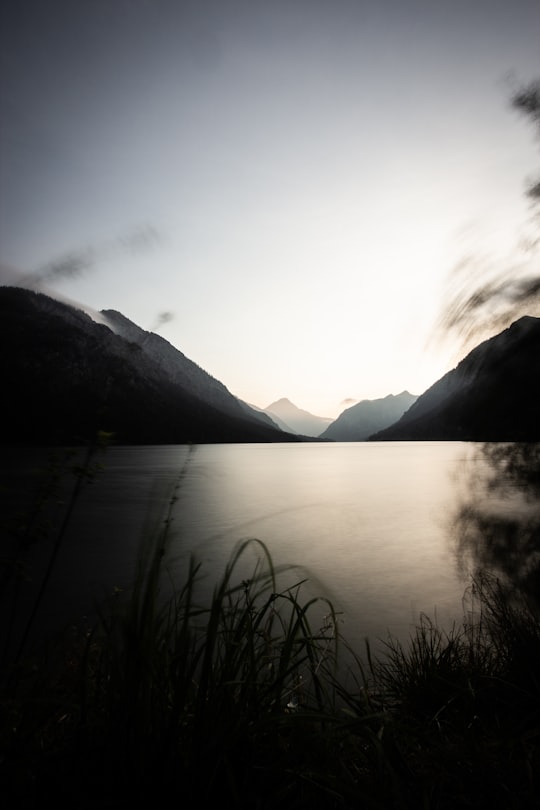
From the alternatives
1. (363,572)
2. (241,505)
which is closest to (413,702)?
(363,572)

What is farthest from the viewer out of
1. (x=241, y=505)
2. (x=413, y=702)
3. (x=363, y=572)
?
(x=241, y=505)

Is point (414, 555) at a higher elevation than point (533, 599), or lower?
lower

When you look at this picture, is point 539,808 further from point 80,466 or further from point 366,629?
point 366,629

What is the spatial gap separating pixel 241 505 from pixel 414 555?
21.3m

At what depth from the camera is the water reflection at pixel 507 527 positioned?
9930mm

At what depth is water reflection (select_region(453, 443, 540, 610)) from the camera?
993cm

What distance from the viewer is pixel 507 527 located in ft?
74.9

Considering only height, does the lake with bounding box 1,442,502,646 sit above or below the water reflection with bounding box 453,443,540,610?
below

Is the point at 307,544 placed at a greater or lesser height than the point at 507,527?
lesser

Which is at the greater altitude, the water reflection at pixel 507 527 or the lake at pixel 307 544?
the water reflection at pixel 507 527

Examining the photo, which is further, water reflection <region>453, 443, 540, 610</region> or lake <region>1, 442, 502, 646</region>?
lake <region>1, 442, 502, 646</region>

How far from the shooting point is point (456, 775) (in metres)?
2.38

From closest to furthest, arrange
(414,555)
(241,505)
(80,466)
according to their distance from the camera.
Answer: (80,466) → (414,555) → (241,505)

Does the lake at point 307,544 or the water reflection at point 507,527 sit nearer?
the water reflection at point 507,527
